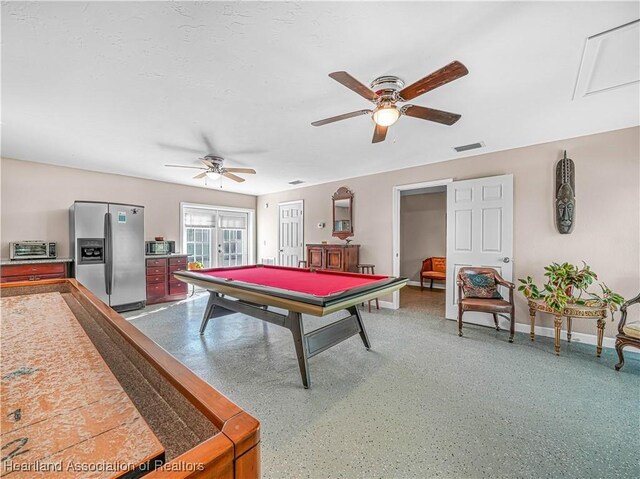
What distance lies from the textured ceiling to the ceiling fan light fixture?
23 centimetres

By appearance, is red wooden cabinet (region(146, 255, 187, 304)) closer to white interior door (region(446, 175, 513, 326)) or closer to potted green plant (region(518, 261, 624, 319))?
white interior door (region(446, 175, 513, 326))

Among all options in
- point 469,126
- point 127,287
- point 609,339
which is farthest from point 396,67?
point 127,287

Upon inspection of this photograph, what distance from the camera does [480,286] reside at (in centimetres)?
346

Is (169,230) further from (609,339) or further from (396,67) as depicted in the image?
(609,339)

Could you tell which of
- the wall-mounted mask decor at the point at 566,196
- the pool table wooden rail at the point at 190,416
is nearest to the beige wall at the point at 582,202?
the wall-mounted mask decor at the point at 566,196

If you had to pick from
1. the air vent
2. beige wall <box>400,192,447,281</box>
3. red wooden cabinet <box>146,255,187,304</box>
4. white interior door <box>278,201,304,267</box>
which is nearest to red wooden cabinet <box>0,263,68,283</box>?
red wooden cabinet <box>146,255,187,304</box>

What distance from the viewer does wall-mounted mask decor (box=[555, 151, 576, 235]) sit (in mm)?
3104

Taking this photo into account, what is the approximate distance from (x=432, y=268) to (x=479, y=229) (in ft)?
9.84

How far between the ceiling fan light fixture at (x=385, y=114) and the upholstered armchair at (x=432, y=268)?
4855mm

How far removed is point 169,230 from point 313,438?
5.21 m

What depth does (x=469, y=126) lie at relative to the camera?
2885 millimetres

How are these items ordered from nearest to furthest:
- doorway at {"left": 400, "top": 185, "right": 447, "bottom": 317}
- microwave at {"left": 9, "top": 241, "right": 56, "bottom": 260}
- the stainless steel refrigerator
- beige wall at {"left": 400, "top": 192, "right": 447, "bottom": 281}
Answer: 1. microwave at {"left": 9, "top": 241, "right": 56, "bottom": 260}
2. the stainless steel refrigerator
3. doorway at {"left": 400, "top": 185, "right": 447, "bottom": 317}
4. beige wall at {"left": 400, "top": 192, "right": 447, "bottom": 281}

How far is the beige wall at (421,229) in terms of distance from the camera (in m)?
6.64

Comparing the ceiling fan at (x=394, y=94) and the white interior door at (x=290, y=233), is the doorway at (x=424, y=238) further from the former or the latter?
the ceiling fan at (x=394, y=94)
